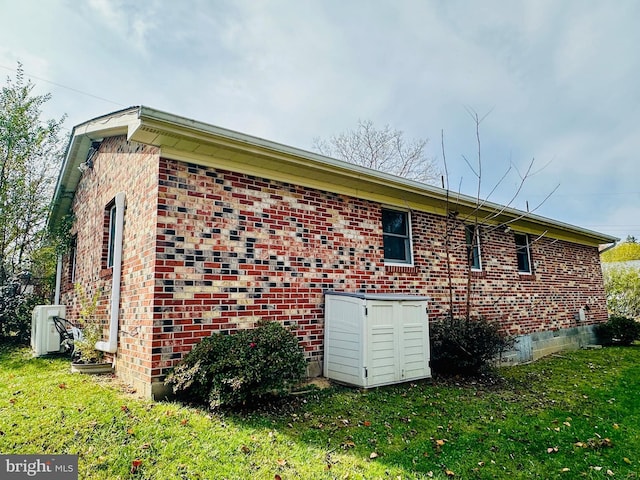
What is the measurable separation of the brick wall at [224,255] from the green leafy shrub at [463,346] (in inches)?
40.3

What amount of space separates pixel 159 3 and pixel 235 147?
151 inches

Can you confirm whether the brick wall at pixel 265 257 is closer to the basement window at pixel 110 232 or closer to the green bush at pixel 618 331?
the basement window at pixel 110 232

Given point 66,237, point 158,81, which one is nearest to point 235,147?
point 158,81

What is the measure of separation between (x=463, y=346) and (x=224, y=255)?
170 inches

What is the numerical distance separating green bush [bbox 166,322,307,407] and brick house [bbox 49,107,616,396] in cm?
40

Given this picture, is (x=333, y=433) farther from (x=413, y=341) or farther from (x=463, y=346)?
(x=463, y=346)

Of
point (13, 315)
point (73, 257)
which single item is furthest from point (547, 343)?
point (13, 315)

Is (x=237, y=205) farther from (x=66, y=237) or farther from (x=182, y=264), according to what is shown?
(x=66, y=237)

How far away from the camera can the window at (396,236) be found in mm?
7602

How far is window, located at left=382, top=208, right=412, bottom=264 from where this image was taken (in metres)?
7.60

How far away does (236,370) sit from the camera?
4270mm

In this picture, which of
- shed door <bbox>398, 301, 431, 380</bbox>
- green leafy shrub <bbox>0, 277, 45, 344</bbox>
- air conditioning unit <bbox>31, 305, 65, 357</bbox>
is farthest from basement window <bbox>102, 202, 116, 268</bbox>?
shed door <bbox>398, 301, 431, 380</bbox>

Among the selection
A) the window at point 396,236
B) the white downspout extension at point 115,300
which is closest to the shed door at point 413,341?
the window at point 396,236

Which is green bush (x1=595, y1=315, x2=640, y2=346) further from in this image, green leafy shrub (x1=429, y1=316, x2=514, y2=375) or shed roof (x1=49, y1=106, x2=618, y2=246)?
green leafy shrub (x1=429, y1=316, x2=514, y2=375)
